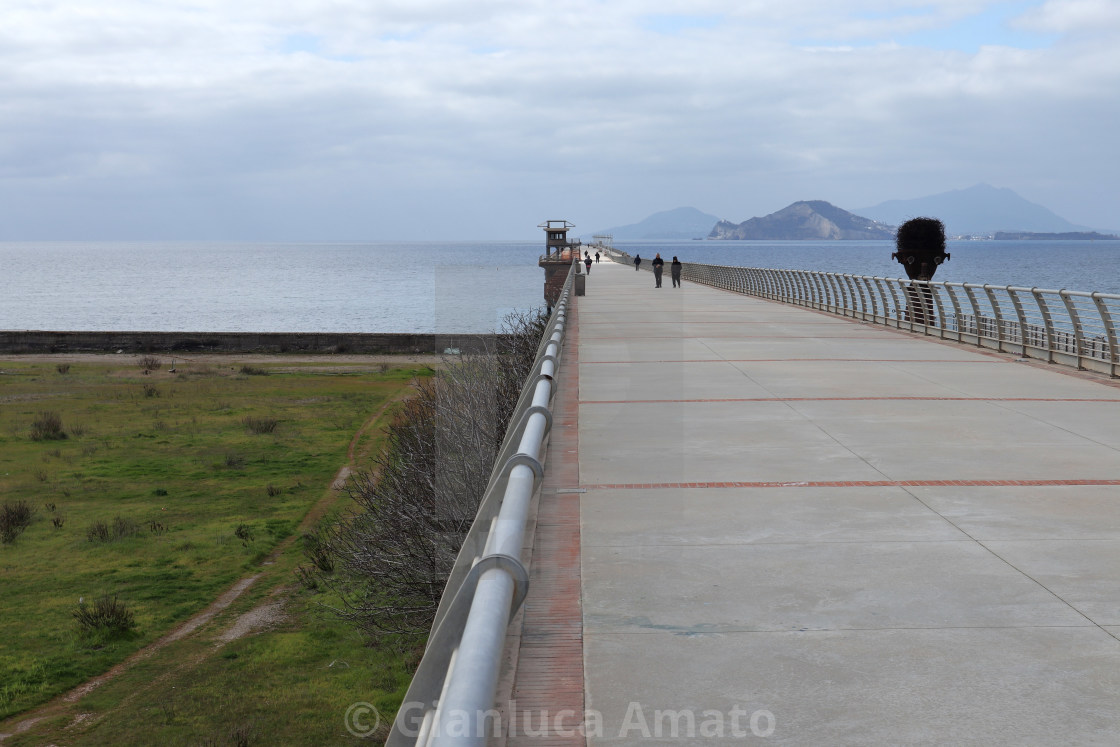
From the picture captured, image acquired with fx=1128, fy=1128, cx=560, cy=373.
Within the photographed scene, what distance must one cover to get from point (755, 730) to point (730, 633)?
1.01 meters

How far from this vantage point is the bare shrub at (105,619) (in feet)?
48.5

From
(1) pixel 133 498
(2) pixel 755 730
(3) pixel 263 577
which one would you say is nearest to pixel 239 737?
(3) pixel 263 577

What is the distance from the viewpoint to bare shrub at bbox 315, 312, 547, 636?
45.8 ft

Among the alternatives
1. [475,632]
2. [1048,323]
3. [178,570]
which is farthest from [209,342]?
[475,632]

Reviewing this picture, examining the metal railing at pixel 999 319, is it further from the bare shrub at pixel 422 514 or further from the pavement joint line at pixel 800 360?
the bare shrub at pixel 422 514

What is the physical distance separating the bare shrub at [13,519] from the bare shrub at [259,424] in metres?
10.00

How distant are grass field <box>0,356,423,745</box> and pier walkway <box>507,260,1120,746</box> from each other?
4.76 m

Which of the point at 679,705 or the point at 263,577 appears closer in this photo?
the point at 679,705

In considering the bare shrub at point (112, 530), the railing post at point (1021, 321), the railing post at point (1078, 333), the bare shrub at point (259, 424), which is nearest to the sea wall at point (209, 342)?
the bare shrub at point (259, 424)

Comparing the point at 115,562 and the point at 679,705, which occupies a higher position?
the point at 679,705

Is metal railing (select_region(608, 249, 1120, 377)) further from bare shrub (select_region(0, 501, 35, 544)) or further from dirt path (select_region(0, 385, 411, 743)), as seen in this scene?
bare shrub (select_region(0, 501, 35, 544))

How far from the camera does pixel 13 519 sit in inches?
789

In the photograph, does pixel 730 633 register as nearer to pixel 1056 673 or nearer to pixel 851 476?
pixel 1056 673

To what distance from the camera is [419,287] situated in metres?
157
